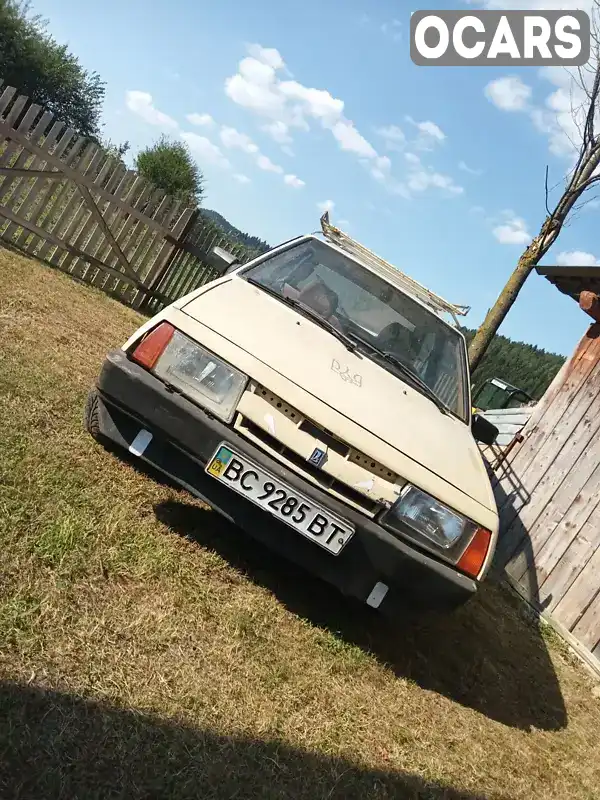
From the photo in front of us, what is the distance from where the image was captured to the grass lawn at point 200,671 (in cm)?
192

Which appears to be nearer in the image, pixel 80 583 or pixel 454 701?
pixel 80 583

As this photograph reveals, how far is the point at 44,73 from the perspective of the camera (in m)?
39.8

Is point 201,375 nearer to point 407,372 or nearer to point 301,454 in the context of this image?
point 301,454

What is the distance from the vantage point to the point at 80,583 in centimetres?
248

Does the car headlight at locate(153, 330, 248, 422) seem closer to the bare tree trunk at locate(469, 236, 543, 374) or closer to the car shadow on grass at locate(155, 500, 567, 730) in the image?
the car shadow on grass at locate(155, 500, 567, 730)

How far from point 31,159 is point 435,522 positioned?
7365 mm

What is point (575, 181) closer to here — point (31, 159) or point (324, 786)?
point (31, 159)

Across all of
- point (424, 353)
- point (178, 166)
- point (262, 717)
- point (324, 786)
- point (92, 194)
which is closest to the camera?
point (324, 786)

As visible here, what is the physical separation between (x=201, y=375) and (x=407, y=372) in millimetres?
1334

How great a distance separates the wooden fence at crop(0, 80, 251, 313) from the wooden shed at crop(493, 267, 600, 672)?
13.8 ft

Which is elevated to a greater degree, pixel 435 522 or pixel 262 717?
pixel 435 522

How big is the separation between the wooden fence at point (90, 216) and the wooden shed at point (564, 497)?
13.8 ft

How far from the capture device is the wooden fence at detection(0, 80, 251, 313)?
779 centimetres

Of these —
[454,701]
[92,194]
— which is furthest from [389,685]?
[92,194]
